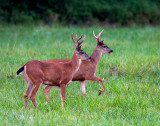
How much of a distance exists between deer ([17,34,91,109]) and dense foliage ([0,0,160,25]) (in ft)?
56.6

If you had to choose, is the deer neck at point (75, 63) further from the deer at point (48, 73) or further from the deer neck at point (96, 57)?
the deer neck at point (96, 57)

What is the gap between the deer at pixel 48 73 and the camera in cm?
655

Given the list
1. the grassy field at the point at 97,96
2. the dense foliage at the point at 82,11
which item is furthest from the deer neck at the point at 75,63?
the dense foliage at the point at 82,11

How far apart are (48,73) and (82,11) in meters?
22.0

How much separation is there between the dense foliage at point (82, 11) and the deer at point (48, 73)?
1727cm

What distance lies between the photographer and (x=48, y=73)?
22.2 ft

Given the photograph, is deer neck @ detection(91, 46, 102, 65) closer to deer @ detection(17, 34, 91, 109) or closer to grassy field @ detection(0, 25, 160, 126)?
grassy field @ detection(0, 25, 160, 126)

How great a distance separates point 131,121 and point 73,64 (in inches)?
79.1

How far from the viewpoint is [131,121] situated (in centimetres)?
573

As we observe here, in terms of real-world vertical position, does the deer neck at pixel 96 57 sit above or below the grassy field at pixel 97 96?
above

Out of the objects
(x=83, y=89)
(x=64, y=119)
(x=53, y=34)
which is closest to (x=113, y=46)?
(x=53, y=34)

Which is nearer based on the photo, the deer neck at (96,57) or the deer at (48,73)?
the deer at (48,73)

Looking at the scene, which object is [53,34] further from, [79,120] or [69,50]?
[79,120]

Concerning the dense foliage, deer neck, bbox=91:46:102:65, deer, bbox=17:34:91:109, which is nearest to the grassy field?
deer, bbox=17:34:91:109
